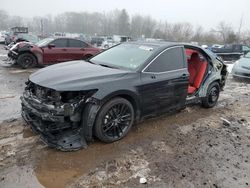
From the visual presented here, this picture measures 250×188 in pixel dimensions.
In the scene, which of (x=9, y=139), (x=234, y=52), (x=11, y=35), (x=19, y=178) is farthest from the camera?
(x=11, y=35)

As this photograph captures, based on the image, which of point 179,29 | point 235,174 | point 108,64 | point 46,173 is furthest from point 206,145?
point 179,29

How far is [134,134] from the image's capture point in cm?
482

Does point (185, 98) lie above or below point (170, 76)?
below

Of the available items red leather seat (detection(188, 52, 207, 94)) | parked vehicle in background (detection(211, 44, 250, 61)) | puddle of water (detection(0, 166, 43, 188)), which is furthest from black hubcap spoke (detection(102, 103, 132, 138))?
parked vehicle in background (detection(211, 44, 250, 61))

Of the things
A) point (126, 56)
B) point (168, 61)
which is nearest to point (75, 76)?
point (126, 56)

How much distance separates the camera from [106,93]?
4.06m

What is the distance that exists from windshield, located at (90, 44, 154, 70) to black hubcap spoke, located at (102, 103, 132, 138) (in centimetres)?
80

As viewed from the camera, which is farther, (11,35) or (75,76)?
(11,35)

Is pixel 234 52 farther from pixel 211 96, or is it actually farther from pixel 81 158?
pixel 81 158

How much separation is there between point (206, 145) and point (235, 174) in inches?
35.3

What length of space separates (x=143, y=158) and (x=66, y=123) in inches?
49.7

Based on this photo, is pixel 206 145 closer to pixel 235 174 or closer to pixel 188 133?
pixel 188 133

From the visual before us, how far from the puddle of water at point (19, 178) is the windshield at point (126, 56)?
2.37 meters

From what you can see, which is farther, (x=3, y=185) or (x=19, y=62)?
(x=19, y=62)
